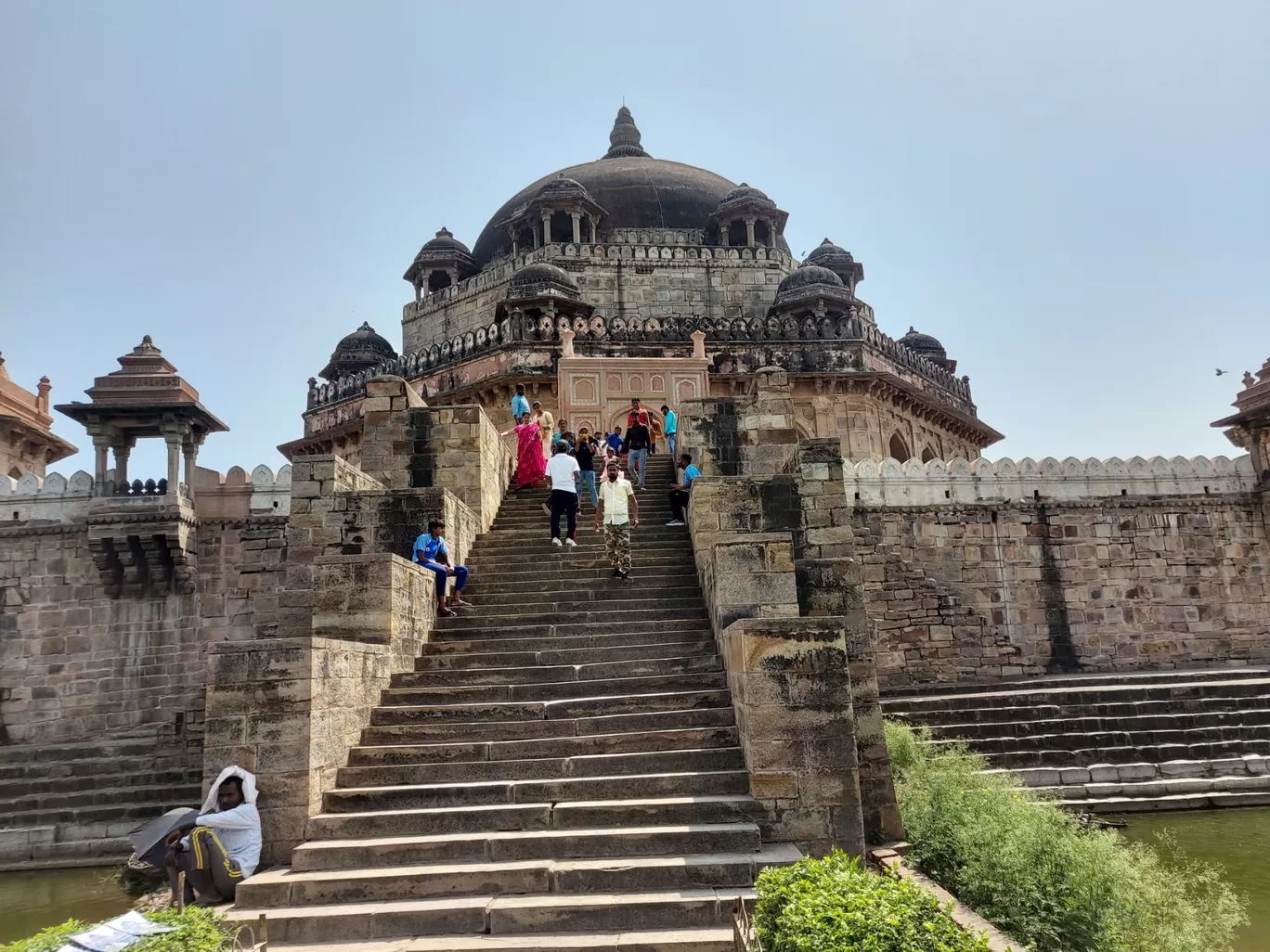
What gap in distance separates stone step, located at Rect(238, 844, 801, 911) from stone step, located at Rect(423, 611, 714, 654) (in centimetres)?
302

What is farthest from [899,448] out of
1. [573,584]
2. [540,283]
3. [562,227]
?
[573,584]

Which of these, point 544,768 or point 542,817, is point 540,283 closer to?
point 544,768

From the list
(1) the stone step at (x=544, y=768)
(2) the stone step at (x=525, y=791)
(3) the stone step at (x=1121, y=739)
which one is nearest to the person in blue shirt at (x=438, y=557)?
(1) the stone step at (x=544, y=768)

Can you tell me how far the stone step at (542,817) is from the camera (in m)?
6.20

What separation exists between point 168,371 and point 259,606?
201 inches

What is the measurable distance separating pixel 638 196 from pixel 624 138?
30.5 feet

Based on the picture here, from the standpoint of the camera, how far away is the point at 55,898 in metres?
9.71

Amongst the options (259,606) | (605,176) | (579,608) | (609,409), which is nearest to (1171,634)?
(609,409)

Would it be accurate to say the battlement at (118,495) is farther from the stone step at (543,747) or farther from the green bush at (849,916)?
the green bush at (849,916)

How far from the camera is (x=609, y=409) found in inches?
697


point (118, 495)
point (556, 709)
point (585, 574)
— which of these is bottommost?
point (556, 709)

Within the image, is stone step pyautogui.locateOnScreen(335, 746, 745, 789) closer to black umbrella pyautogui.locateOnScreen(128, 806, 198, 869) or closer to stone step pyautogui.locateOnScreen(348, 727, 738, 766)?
stone step pyautogui.locateOnScreen(348, 727, 738, 766)

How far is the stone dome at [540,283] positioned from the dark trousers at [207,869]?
18807 millimetres

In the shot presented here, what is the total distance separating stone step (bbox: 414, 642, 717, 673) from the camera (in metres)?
8.27
